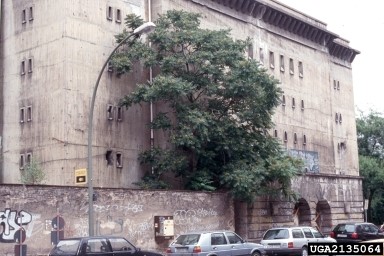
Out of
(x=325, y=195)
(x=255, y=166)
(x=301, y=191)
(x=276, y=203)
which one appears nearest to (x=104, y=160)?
(x=255, y=166)

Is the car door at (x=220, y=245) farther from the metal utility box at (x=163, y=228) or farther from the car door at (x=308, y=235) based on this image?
the metal utility box at (x=163, y=228)

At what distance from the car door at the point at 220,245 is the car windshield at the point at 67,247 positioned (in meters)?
6.38

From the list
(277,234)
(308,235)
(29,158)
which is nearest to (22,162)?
(29,158)

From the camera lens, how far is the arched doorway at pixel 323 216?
48344 millimetres

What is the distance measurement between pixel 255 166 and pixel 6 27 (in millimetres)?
18063

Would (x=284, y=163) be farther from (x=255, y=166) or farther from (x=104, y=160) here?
(x=104, y=160)

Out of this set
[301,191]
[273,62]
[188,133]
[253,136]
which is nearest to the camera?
[188,133]

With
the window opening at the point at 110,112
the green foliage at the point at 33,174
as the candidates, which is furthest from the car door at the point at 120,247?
the window opening at the point at 110,112

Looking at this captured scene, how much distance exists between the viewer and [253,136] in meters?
39.9

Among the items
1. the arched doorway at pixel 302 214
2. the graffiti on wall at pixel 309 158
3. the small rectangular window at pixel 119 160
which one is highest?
the graffiti on wall at pixel 309 158

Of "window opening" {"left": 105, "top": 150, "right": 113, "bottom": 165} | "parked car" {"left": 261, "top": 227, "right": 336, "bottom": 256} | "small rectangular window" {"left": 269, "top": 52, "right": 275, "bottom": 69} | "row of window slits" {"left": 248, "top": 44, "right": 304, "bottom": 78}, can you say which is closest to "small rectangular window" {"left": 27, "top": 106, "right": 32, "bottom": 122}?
"window opening" {"left": 105, "top": 150, "right": 113, "bottom": 165}

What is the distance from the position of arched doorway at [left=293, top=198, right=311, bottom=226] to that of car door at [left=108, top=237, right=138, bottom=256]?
25.6m

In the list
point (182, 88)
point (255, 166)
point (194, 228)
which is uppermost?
point (182, 88)

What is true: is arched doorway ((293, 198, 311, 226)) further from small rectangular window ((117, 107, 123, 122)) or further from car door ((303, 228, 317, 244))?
car door ((303, 228, 317, 244))
